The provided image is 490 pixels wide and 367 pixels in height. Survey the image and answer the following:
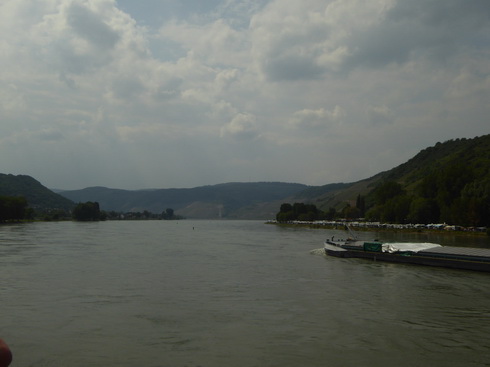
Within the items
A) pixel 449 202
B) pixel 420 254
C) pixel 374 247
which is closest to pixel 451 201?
pixel 449 202

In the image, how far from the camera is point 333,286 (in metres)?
39.2

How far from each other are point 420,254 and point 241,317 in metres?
39.3

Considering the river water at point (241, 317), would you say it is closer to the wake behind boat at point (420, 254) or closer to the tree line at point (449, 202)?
the wake behind boat at point (420, 254)

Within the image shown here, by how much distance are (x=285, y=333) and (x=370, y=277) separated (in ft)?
81.4

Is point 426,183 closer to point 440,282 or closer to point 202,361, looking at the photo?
point 440,282

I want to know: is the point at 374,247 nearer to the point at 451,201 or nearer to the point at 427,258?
the point at 427,258

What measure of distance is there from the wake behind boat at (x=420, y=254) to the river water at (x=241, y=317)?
266 centimetres

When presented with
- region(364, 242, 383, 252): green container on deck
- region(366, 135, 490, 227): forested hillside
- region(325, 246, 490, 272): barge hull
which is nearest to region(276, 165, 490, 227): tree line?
region(366, 135, 490, 227): forested hillside

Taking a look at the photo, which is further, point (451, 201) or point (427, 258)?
point (451, 201)

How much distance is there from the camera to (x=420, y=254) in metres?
58.0

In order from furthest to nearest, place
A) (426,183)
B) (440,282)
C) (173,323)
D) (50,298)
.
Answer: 1. (426,183)
2. (440,282)
3. (50,298)
4. (173,323)

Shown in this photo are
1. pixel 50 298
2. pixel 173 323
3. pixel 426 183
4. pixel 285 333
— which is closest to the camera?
pixel 285 333

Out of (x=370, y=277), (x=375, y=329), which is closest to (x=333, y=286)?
(x=370, y=277)

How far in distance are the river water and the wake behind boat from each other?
2.66m
